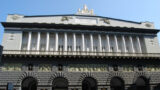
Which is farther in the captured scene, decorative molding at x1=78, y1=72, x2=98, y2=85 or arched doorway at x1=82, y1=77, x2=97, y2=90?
arched doorway at x1=82, y1=77, x2=97, y2=90

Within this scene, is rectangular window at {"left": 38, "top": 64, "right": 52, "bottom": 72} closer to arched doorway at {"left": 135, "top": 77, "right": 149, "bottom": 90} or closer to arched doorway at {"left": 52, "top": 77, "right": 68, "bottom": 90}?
arched doorway at {"left": 52, "top": 77, "right": 68, "bottom": 90}

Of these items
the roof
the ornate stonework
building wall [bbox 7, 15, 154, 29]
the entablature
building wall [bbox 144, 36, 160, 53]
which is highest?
the ornate stonework

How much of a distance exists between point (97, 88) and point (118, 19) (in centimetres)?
1669

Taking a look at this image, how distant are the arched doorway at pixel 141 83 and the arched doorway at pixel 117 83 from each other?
9.88 feet

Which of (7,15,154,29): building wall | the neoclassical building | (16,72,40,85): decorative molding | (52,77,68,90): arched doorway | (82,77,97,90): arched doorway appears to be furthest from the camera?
(7,15,154,29): building wall

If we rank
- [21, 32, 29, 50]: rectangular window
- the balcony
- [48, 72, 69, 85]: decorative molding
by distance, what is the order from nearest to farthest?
[48, 72, 69, 85]: decorative molding < the balcony < [21, 32, 29, 50]: rectangular window

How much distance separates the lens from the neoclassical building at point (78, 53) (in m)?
32.2

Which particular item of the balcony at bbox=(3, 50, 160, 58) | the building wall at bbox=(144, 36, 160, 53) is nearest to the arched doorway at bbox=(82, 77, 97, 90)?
the balcony at bbox=(3, 50, 160, 58)

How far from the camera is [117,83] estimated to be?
3488 cm

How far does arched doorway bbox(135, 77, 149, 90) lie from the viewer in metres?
34.6

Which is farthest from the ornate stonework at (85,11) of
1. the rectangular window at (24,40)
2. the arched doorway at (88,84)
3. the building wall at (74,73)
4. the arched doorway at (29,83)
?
the arched doorway at (29,83)

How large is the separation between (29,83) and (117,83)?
16.0m

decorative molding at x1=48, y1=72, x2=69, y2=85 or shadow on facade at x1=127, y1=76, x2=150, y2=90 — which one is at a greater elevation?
decorative molding at x1=48, y1=72, x2=69, y2=85

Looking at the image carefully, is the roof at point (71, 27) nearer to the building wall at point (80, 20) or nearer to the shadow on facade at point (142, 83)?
the building wall at point (80, 20)
